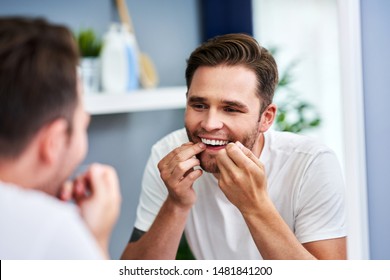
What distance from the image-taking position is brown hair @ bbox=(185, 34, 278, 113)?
981mm

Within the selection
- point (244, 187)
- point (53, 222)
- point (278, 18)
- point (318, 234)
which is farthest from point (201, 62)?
point (278, 18)

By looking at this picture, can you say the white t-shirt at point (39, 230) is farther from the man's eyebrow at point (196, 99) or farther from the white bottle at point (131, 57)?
the white bottle at point (131, 57)

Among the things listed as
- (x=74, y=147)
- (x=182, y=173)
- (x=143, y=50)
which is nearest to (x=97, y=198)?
(x=74, y=147)

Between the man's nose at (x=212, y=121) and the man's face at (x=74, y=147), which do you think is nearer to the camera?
the man's face at (x=74, y=147)

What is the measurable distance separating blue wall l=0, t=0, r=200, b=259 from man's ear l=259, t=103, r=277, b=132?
505 mm

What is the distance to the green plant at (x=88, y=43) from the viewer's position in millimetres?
1516

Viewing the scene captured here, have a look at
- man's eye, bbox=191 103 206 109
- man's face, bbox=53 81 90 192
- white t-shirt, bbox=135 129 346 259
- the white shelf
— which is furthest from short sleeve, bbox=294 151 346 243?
the white shelf

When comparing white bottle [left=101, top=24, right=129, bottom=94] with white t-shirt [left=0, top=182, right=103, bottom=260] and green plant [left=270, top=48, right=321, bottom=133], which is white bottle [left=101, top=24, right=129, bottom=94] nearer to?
green plant [left=270, top=48, right=321, bottom=133]

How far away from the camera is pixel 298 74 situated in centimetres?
153

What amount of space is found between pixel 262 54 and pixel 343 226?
0.32 meters

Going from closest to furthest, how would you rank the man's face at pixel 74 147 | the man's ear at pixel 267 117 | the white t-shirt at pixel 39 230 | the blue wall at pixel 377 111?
the white t-shirt at pixel 39 230 → the man's face at pixel 74 147 → the blue wall at pixel 377 111 → the man's ear at pixel 267 117

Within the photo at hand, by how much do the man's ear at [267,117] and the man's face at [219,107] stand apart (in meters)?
0.03

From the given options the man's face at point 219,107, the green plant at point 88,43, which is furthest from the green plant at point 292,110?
the green plant at point 88,43
